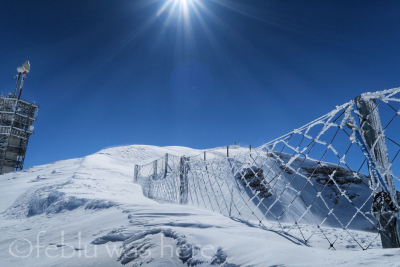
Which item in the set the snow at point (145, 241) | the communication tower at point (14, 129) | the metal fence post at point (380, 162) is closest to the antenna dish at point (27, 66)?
the communication tower at point (14, 129)

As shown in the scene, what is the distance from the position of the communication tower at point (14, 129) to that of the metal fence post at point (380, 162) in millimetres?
30553

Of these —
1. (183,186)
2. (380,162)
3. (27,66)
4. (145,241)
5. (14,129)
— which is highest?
(27,66)

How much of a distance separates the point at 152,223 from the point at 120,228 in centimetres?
36

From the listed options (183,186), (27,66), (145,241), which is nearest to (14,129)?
(27,66)

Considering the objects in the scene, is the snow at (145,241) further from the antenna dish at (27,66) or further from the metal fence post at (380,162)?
the antenna dish at (27,66)

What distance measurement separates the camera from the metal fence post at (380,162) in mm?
1950

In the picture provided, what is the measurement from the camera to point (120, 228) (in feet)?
7.66

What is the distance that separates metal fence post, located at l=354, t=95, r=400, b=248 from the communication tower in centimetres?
3055

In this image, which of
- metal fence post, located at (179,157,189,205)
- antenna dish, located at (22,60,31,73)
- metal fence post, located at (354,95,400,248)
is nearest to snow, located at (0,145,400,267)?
metal fence post, located at (354,95,400,248)

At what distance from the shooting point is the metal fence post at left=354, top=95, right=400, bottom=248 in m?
1.95

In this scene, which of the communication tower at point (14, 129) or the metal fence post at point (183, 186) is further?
→ the communication tower at point (14, 129)

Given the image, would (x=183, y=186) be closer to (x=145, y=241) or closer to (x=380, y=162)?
(x=145, y=241)

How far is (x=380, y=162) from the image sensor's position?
211 centimetres

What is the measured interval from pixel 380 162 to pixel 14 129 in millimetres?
31498
